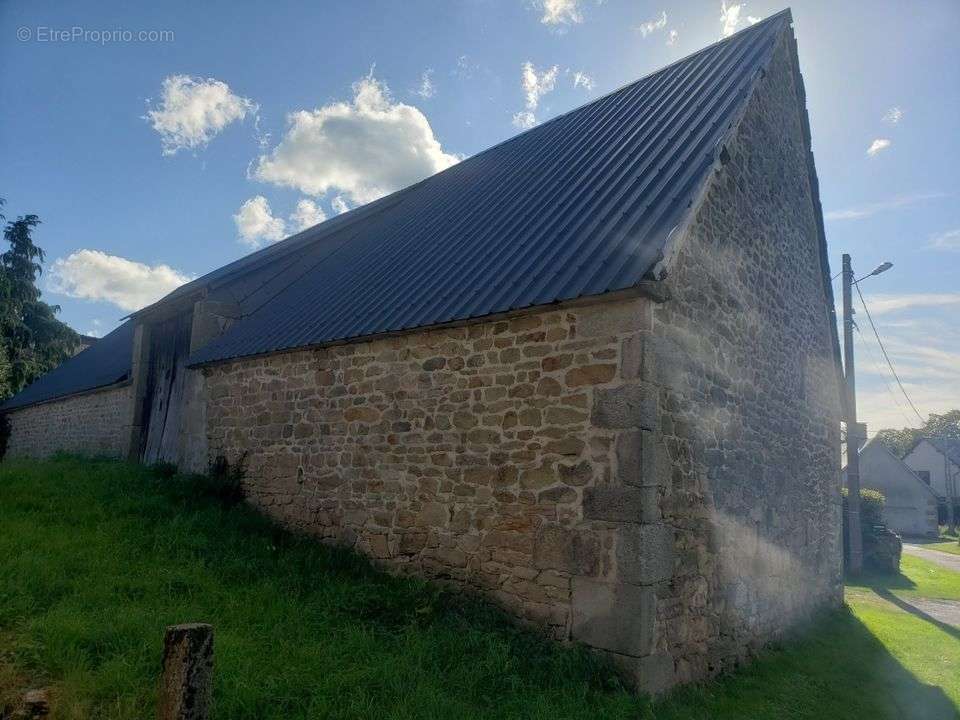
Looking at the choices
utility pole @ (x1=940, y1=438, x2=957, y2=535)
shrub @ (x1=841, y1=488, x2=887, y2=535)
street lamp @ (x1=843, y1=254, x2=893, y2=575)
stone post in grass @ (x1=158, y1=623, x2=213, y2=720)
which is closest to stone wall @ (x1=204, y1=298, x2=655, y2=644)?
stone post in grass @ (x1=158, y1=623, x2=213, y2=720)

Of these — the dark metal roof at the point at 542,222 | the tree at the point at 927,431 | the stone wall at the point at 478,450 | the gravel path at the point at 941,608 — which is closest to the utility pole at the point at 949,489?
the tree at the point at 927,431

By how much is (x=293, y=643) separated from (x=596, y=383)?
3358mm

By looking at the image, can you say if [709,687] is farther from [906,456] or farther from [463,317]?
[906,456]

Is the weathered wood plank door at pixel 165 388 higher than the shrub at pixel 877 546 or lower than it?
higher

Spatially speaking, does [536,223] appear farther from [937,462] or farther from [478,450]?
[937,462]

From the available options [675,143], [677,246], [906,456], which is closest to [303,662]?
[677,246]

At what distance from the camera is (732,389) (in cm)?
688

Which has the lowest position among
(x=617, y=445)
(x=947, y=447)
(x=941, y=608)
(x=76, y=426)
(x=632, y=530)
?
(x=941, y=608)

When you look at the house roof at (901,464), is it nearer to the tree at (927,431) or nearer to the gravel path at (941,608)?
the gravel path at (941,608)

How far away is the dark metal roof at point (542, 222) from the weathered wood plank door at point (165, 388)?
1.58 meters

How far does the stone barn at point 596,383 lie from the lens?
5352 mm

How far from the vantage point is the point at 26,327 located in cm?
2602

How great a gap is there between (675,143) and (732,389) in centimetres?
299

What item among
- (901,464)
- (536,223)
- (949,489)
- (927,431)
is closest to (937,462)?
(949,489)
